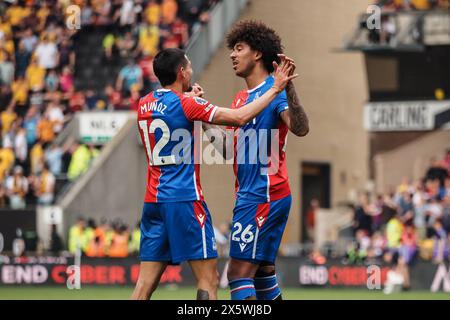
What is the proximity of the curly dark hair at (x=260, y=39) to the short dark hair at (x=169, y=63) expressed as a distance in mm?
636

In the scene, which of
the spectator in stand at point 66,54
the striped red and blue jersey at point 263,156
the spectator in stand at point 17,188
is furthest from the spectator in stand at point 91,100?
the striped red and blue jersey at point 263,156

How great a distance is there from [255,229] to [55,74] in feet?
69.3

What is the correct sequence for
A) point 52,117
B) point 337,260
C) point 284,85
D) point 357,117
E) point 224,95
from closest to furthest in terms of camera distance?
point 284,85 < point 337,260 < point 224,95 < point 52,117 < point 357,117

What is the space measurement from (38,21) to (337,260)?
36.2ft

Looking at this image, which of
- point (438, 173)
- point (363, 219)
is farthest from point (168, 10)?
point (438, 173)

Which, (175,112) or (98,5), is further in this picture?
(98,5)

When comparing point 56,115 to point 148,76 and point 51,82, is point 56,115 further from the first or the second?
point 148,76

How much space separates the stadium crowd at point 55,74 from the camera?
93.8 feet

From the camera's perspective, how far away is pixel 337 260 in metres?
24.9

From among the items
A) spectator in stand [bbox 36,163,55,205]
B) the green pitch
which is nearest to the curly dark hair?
the green pitch

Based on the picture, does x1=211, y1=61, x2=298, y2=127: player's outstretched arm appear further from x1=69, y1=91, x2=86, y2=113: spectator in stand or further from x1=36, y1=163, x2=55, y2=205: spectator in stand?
x1=69, y1=91, x2=86, y2=113: spectator in stand

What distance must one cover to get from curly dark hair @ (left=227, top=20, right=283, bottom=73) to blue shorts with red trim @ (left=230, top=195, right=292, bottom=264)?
1164mm
